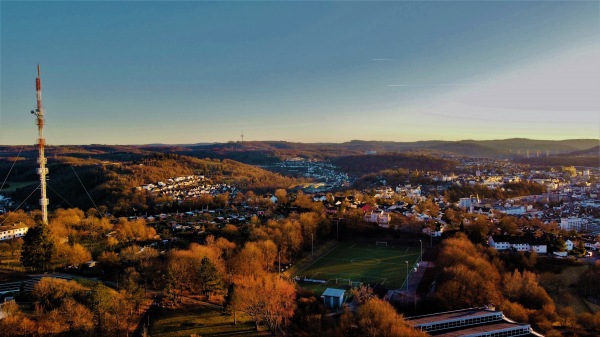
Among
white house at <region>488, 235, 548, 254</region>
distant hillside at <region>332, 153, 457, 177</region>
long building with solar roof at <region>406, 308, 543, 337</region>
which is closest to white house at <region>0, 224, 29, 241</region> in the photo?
long building with solar roof at <region>406, 308, 543, 337</region>

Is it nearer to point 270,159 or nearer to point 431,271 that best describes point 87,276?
point 431,271

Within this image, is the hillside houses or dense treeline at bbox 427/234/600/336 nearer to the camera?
dense treeline at bbox 427/234/600/336

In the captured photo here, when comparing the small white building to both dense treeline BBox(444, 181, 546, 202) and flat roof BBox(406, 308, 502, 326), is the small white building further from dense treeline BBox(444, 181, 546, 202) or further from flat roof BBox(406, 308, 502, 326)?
dense treeline BBox(444, 181, 546, 202)

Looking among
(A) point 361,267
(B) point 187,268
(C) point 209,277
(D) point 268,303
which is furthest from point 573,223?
(B) point 187,268

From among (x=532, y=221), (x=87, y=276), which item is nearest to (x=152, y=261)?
(x=87, y=276)

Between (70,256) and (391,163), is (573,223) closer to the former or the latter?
(70,256)

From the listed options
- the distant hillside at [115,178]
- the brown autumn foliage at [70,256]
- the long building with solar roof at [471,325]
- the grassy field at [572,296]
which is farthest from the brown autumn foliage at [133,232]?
the grassy field at [572,296]

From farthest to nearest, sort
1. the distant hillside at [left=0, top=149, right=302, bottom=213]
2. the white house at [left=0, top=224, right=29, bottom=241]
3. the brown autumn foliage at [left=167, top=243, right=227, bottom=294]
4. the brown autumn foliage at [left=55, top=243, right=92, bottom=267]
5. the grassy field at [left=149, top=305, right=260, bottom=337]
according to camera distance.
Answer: the distant hillside at [left=0, top=149, right=302, bottom=213]
the white house at [left=0, top=224, right=29, bottom=241]
the brown autumn foliage at [left=55, top=243, right=92, bottom=267]
the brown autumn foliage at [left=167, top=243, right=227, bottom=294]
the grassy field at [left=149, top=305, right=260, bottom=337]
